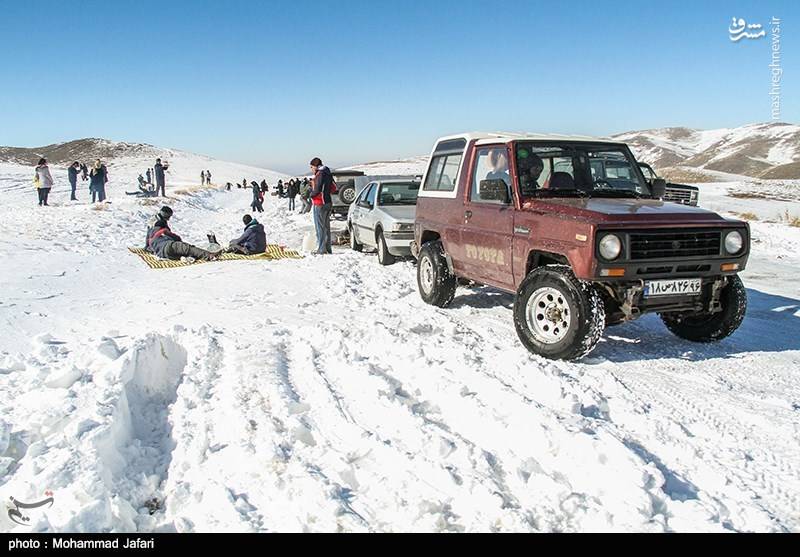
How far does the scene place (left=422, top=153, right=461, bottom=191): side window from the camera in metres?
6.87

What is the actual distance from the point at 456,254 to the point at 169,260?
666 centimetres

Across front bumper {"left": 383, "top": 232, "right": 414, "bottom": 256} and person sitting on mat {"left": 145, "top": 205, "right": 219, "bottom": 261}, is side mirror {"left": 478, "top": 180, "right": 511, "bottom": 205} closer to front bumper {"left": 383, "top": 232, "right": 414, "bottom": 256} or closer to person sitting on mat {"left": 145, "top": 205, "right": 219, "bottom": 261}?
front bumper {"left": 383, "top": 232, "right": 414, "bottom": 256}

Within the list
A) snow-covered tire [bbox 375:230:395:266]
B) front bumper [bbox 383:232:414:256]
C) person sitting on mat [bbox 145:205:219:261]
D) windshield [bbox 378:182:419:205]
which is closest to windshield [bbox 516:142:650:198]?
front bumper [bbox 383:232:414:256]

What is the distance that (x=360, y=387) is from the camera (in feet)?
14.2

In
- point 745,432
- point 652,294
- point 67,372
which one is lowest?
point 745,432

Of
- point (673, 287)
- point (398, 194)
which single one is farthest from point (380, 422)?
point (398, 194)

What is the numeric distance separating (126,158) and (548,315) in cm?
8891

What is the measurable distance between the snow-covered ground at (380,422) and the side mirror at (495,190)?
1.37 metres

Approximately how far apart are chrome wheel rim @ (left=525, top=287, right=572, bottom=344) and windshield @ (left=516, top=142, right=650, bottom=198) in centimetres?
108

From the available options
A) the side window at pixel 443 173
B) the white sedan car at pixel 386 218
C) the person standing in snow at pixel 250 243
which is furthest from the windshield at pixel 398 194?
the side window at pixel 443 173

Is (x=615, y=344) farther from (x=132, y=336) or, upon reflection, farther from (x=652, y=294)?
(x=132, y=336)

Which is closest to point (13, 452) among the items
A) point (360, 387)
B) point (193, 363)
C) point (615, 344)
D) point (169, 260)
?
point (193, 363)

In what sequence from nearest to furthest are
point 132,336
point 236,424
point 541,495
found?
point 541,495 < point 236,424 < point 132,336

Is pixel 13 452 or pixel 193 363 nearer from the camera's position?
pixel 13 452
